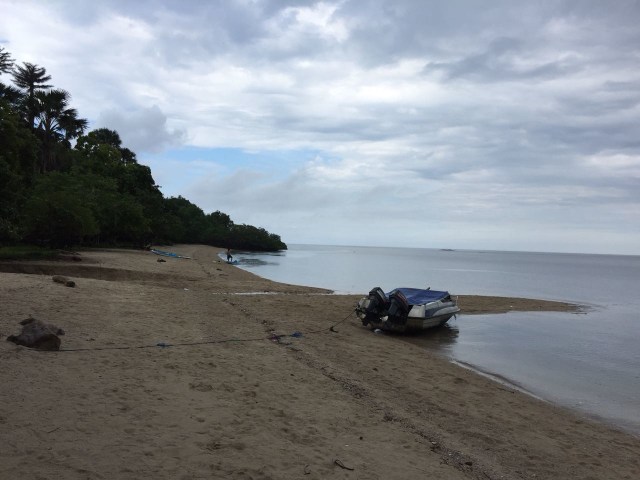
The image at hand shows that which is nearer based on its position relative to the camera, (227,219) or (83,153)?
(83,153)

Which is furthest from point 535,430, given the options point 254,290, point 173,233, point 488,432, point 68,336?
point 173,233

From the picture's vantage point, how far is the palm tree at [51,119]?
129 feet

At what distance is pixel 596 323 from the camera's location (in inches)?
904

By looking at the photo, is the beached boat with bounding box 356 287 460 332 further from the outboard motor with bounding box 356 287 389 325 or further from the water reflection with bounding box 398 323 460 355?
the water reflection with bounding box 398 323 460 355

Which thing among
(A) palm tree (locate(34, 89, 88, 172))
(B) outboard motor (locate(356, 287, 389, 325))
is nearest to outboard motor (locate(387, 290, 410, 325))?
(B) outboard motor (locate(356, 287, 389, 325))

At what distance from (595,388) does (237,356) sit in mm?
8879

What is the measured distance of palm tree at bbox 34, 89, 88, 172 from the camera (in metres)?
39.4

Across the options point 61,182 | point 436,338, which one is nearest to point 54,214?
point 61,182

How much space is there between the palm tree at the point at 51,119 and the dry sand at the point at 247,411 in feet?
112

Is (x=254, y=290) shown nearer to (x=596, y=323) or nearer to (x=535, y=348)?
(x=535, y=348)

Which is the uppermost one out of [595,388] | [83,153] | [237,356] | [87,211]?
[83,153]

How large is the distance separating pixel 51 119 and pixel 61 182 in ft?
60.1

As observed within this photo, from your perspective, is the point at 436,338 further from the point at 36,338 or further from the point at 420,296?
the point at 36,338

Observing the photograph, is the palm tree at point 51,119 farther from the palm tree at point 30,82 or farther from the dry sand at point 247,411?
the dry sand at point 247,411
